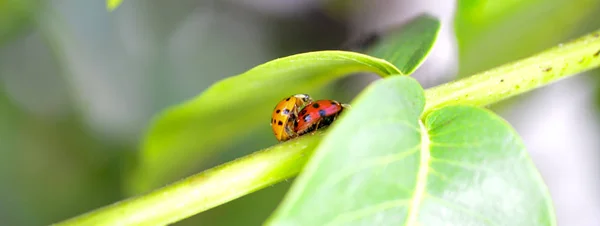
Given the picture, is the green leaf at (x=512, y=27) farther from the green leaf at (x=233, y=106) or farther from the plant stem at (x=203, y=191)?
the plant stem at (x=203, y=191)

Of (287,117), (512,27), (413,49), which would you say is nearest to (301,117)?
(287,117)

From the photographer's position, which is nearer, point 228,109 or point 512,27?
point 228,109

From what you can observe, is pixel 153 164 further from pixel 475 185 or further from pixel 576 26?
pixel 576 26

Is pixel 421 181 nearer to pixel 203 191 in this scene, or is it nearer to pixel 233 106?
pixel 203 191

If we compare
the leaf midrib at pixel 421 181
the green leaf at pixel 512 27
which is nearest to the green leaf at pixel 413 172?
the leaf midrib at pixel 421 181

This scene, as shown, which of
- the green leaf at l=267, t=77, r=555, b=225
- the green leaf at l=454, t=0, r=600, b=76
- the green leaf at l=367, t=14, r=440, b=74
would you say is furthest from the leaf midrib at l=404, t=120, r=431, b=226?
the green leaf at l=454, t=0, r=600, b=76

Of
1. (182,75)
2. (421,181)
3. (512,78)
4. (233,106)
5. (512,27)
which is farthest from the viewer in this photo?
(182,75)

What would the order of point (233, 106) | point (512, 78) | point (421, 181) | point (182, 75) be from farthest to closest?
1. point (182, 75)
2. point (233, 106)
3. point (512, 78)
4. point (421, 181)

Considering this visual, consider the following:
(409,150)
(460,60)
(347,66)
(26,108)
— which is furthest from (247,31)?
(409,150)
